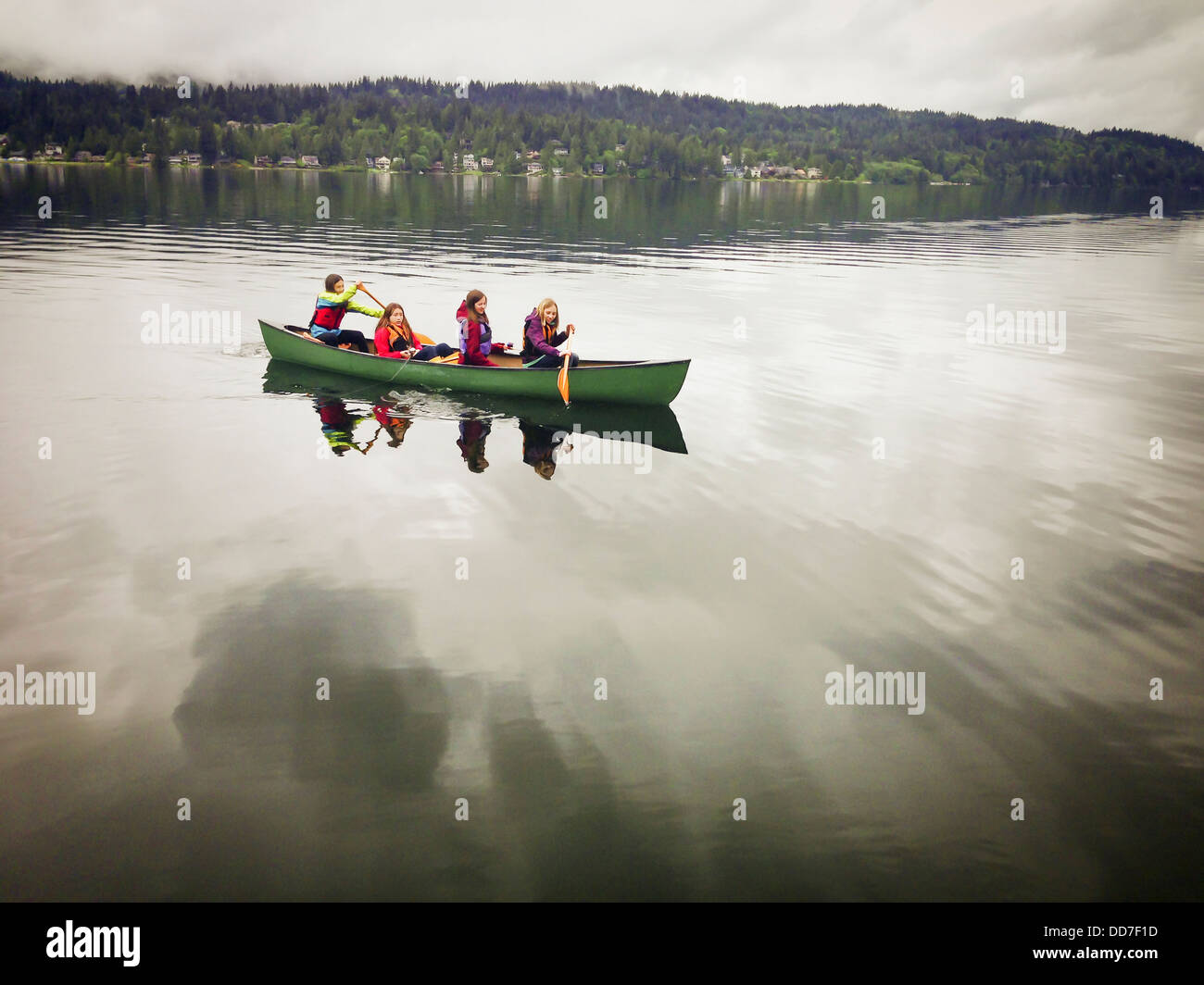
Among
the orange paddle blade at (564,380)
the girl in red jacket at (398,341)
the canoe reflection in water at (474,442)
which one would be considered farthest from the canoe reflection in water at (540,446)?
the girl in red jacket at (398,341)

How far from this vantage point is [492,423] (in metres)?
18.1

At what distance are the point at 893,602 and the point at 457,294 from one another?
2590 centimetres

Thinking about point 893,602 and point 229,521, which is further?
point 229,521

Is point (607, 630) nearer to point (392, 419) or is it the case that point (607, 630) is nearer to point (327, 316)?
point (392, 419)

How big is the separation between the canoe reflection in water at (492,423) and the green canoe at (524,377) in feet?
0.92

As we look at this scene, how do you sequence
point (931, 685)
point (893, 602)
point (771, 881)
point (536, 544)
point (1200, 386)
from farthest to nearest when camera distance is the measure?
point (1200, 386)
point (536, 544)
point (893, 602)
point (931, 685)
point (771, 881)

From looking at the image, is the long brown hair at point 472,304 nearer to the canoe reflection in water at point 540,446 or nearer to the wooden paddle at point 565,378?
the wooden paddle at point 565,378

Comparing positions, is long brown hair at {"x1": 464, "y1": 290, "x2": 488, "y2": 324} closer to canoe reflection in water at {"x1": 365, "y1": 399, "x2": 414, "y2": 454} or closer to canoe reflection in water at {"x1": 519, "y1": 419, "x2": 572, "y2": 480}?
canoe reflection in water at {"x1": 365, "y1": 399, "x2": 414, "y2": 454}

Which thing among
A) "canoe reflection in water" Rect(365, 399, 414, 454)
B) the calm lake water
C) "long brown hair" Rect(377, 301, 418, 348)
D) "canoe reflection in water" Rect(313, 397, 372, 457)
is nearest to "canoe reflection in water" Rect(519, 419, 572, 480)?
the calm lake water

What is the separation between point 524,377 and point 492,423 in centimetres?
120
